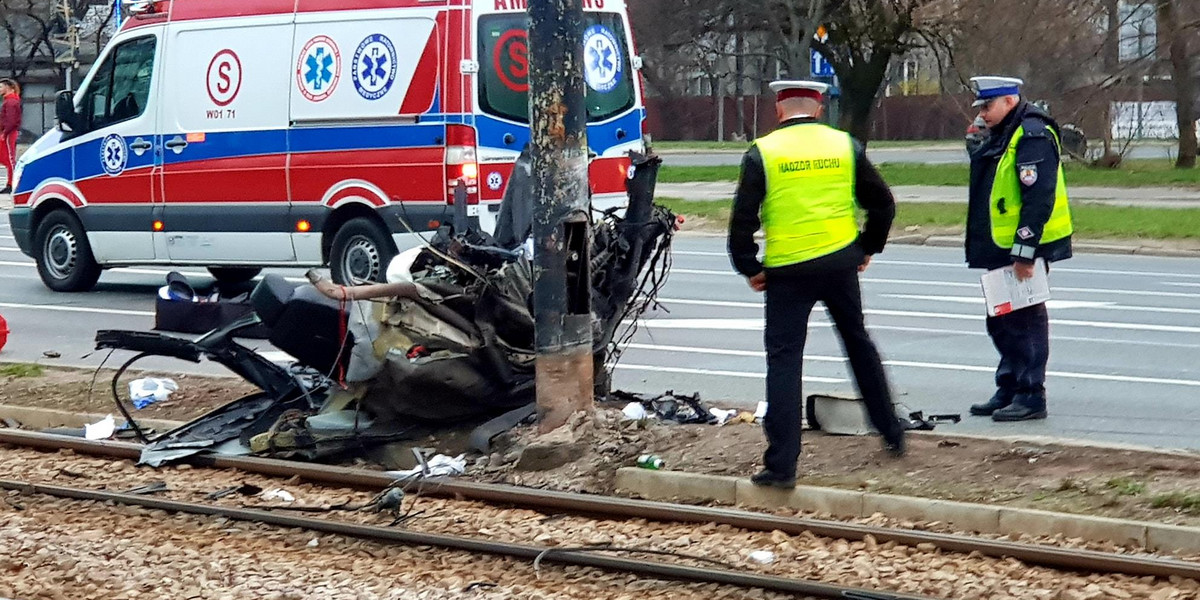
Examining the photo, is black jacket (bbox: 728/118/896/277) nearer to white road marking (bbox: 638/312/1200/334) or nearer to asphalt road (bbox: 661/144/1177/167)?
white road marking (bbox: 638/312/1200/334)

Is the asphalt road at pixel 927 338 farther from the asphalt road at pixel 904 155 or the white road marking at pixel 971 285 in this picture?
the asphalt road at pixel 904 155

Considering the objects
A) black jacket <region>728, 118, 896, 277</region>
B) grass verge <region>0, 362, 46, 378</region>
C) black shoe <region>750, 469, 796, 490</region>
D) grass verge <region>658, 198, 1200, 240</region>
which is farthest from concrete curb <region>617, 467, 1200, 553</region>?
grass verge <region>658, 198, 1200, 240</region>

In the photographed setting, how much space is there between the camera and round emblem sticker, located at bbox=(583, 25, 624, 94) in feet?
45.5

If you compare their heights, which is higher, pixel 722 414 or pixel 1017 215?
pixel 1017 215

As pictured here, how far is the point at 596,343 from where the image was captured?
340 inches

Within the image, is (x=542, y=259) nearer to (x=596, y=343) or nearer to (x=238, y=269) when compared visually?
(x=596, y=343)

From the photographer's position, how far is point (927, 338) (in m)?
12.1

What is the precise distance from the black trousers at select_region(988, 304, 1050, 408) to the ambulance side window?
8.91 metres

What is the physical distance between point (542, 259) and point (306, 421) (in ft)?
4.82

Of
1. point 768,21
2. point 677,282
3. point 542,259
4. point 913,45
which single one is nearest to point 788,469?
point 542,259

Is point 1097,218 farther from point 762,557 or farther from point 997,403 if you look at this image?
point 762,557

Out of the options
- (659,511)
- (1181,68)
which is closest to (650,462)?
(659,511)

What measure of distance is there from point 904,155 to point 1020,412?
127 ft

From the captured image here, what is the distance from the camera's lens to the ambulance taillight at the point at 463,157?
13.1m
